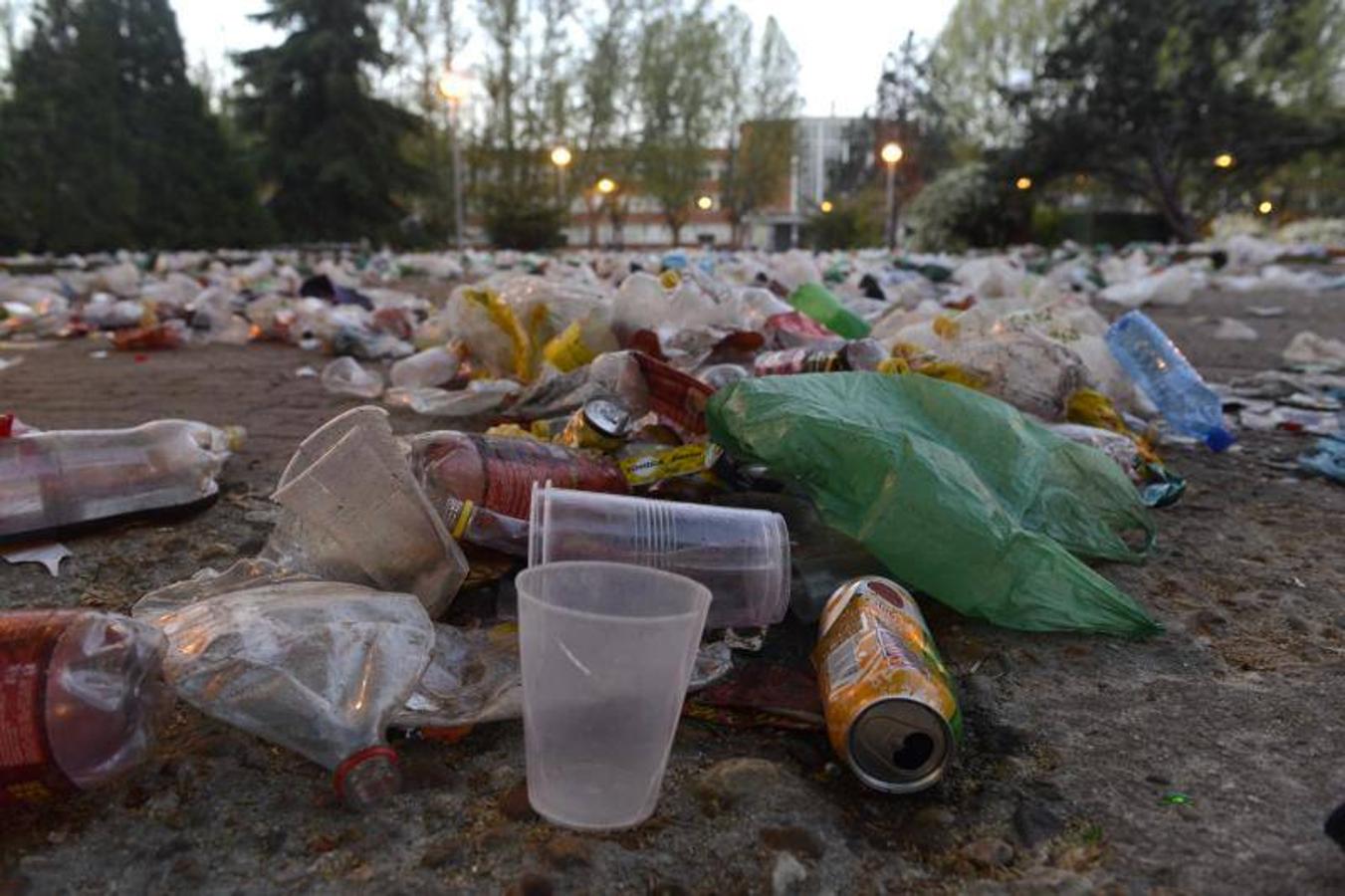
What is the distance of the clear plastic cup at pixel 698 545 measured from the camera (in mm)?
1332

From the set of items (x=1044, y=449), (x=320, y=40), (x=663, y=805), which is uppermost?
(x=320, y=40)

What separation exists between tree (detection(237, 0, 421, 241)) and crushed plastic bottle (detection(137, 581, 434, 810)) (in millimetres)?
18475

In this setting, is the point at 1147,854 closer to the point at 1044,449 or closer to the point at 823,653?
the point at 823,653

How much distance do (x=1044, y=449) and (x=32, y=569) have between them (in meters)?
1.74

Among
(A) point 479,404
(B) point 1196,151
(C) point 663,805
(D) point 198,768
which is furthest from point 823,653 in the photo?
(B) point 1196,151

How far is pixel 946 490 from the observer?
1.40 meters

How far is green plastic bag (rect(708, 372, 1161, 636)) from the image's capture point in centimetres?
137

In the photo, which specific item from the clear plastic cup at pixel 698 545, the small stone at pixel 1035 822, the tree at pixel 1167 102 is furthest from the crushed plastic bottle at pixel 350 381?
the tree at pixel 1167 102

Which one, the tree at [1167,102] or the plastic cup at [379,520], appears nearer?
the plastic cup at [379,520]

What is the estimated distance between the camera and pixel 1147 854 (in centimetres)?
88

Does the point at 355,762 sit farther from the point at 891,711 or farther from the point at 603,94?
the point at 603,94

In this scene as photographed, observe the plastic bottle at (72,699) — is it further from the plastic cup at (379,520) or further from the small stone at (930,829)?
the small stone at (930,829)

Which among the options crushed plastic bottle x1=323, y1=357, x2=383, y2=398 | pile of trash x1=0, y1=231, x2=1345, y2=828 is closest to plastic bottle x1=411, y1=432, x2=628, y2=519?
pile of trash x1=0, y1=231, x2=1345, y2=828

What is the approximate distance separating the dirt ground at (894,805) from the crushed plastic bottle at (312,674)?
4 centimetres
